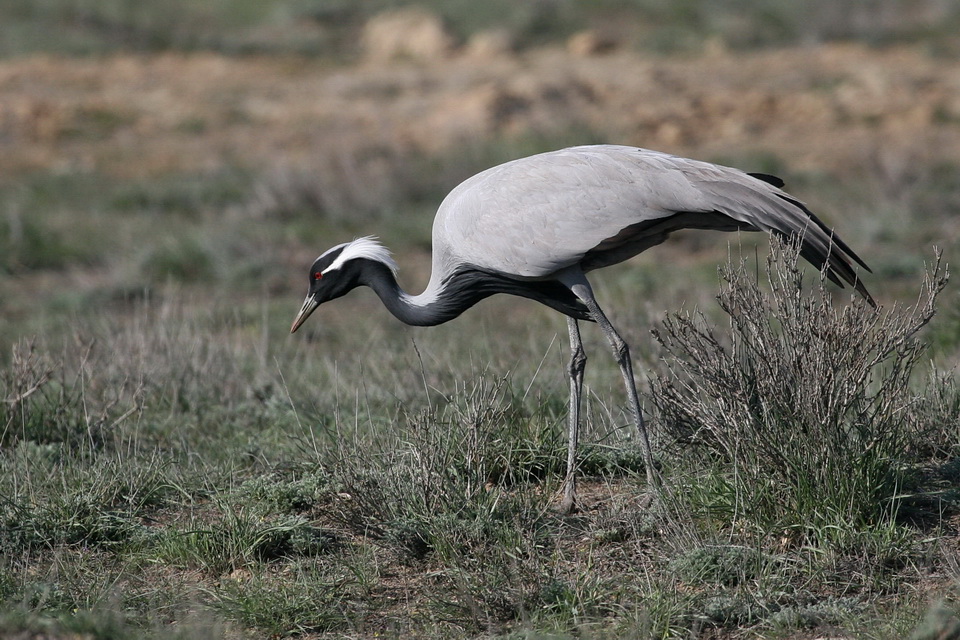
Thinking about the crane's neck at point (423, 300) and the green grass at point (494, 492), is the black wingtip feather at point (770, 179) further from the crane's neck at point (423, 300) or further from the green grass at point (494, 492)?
the crane's neck at point (423, 300)

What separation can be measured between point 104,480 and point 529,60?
16.6 metres

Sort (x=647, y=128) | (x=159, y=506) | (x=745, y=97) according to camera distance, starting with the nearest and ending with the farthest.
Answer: (x=159, y=506)
(x=647, y=128)
(x=745, y=97)

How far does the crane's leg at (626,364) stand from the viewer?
185 inches

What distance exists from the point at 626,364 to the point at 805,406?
95 cm

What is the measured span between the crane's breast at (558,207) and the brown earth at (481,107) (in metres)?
7.88

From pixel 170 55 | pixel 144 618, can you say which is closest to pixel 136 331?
pixel 144 618

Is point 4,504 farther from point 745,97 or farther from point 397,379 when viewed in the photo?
point 745,97

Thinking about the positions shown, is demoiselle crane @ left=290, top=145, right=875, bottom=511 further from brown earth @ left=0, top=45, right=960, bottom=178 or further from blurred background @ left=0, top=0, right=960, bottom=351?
brown earth @ left=0, top=45, right=960, bottom=178

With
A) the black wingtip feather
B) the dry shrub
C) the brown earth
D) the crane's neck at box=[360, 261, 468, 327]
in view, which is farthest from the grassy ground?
the brown earth

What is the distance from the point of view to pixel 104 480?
16.3ft

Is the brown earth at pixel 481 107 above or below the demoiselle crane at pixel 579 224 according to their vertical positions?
above

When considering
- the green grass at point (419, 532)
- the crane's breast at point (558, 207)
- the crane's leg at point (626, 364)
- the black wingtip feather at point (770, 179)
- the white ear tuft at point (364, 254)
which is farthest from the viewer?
the white ear tuft at point (364, 254)

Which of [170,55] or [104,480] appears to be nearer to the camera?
[104,480]

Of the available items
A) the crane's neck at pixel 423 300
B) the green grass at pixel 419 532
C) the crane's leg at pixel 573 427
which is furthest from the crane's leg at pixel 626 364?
the crane's neck at pixel 423 300
